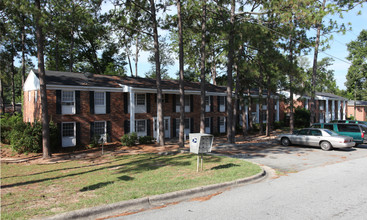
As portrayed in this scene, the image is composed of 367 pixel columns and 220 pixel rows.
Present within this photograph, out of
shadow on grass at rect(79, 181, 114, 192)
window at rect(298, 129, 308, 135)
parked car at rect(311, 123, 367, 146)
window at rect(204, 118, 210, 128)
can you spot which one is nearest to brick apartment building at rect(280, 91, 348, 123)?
window at rect(204, 118, 210, 128)

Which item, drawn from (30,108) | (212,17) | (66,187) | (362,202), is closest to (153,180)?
(66,187)

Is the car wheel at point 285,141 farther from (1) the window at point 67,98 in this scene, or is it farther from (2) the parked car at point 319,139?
(1) the window at point 67,98

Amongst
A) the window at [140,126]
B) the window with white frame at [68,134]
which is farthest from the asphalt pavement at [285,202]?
the window at [140,126]

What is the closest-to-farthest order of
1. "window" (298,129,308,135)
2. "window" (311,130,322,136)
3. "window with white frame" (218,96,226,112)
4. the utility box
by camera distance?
the utility box → "window" (311,130,322,136) → "window" (298,129,308,135) → "window with white frame" (218,96,226,112)

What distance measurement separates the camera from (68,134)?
18.9 m

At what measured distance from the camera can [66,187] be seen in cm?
772

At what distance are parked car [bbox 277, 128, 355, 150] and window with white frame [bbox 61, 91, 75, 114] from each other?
16437 mm

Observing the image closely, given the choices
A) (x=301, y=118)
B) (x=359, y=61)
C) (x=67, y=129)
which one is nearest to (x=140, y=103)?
(x=67, y=129)

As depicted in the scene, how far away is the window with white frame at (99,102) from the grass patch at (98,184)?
9.17 metres

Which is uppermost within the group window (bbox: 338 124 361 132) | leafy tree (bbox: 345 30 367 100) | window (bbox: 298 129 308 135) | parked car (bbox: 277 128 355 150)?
leafy tree (bbox: 345 30 367 100)

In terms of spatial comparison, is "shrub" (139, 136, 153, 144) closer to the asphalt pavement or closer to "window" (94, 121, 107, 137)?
"window" (94, 121, 107, 137)

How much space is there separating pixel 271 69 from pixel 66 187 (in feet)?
58.4

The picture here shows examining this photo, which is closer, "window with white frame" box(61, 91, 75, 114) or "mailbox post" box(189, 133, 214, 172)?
"mailbox post" box(189, 133, 214, 172)

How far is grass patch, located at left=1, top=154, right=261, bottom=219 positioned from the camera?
5.86 meters
